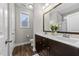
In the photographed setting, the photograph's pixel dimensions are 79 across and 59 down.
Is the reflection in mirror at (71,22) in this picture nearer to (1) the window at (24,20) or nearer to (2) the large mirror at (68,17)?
(2) the large mirror at (68,17)

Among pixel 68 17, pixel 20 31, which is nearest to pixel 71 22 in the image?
pixel 68 17

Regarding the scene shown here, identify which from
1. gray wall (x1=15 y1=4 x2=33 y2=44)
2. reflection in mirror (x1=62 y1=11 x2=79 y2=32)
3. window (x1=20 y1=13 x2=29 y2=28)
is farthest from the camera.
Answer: window (x1=20 y1=13 x2=29 y2=28)

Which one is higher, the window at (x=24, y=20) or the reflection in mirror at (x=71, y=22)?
the window at (x=24, y=20)

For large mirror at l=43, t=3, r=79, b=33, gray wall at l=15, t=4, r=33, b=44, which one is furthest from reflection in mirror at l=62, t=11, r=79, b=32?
gray wall at l=15, t=4, r=33, b=44

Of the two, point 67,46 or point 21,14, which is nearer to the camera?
point 67,46

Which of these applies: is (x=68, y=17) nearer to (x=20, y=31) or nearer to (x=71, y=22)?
(x=71, y=22)

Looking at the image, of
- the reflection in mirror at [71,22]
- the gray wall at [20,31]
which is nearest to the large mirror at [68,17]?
the reflection in mirror at [71,22]

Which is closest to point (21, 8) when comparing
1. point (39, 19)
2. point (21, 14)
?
point (21, 14)

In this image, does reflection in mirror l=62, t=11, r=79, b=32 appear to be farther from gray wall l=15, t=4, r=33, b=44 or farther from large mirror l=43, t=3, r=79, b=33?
gray wall l=15, t=4, r=33, b=44

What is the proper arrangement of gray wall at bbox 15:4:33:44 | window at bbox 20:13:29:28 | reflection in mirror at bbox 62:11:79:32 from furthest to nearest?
window at bbox 20:13:29:28 < gray wall at bbox 15:4:33:44 < reflection in mirror at bbox 62:11:79:32

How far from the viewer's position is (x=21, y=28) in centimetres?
462

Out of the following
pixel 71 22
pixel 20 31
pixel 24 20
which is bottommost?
pixel 20 31

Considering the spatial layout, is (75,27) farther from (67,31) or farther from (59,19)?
(59,19)

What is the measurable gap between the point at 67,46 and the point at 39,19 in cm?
233
